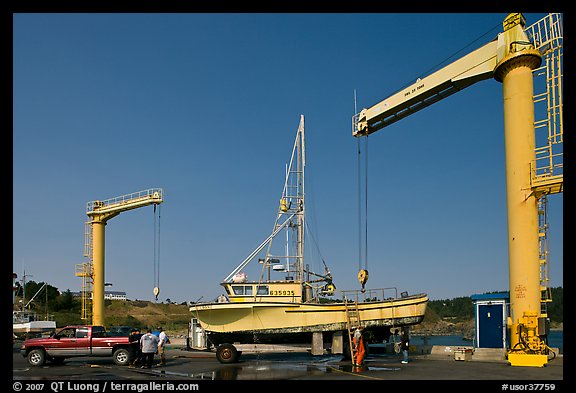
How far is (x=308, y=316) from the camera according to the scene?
23812 millimetres

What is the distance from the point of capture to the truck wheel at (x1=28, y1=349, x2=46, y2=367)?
71.0ft

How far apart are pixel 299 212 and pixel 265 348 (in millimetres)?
8035

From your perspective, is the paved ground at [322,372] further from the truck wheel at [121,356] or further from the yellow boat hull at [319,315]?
the yellow boat hull at [319,315]

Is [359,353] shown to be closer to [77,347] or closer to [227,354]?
[227,354]

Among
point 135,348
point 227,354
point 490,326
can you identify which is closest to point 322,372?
point 227,354

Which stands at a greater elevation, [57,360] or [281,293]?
[281,293]

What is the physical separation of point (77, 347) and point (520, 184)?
19244 millimetres

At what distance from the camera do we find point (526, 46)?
2136cm

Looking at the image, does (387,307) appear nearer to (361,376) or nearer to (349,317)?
(349,317)

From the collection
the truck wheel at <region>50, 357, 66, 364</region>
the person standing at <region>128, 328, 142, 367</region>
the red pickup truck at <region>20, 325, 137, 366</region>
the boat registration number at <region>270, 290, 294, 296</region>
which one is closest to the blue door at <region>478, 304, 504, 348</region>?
the boat registration number at <region>270, 290, 294, 296</region>

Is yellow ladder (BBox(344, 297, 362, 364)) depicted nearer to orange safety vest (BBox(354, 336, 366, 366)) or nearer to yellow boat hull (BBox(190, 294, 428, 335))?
yellow boat hull (BBox(190, 294, 428, 335))

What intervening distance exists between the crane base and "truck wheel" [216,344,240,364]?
1110cm
